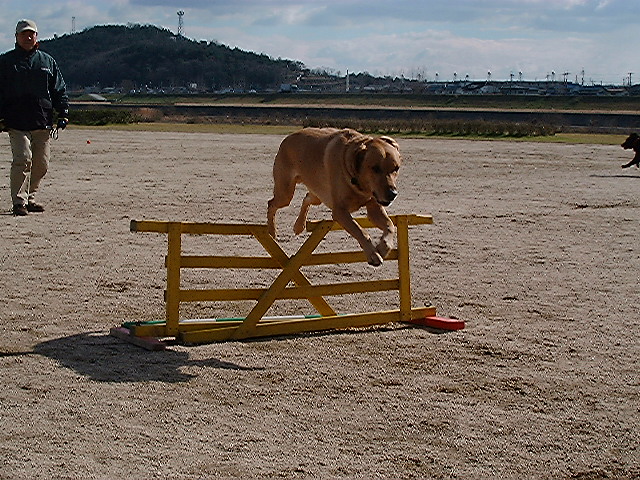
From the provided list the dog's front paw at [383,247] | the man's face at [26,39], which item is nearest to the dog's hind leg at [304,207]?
the dog's front paw at [383,247]

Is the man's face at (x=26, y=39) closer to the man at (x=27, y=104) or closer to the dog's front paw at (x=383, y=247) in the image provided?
the man at (x=27, y=104)

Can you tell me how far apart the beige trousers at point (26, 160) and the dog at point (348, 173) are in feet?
25.9

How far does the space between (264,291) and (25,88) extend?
8.22 meters

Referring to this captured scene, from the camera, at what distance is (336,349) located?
853 centimetres

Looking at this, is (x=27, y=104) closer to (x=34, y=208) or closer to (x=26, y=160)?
(x=26, y=160)

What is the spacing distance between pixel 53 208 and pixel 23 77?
262 cm

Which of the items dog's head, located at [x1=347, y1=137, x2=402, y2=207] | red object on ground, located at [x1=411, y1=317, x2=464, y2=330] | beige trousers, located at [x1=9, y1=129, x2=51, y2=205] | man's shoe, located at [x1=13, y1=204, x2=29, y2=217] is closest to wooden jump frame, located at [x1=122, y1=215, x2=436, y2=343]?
red object on ground, located at [x1=411, y1=317, x2=464, y2=330]

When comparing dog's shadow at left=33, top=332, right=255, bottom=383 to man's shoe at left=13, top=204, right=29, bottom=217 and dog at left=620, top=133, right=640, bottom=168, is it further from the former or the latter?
dog at left=620, top=133, right=640, bottom=168

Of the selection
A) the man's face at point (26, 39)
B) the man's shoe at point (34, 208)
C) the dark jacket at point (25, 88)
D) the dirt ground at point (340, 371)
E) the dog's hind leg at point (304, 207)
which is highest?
the man's face at point (26, 39)

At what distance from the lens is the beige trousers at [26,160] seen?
15953 mm

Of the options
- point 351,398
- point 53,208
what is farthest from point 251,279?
point 53,208

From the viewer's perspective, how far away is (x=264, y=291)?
9180mm

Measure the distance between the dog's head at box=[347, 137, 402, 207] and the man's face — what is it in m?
9.17

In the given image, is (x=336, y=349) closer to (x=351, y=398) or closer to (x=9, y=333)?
(x=351, y=398)
